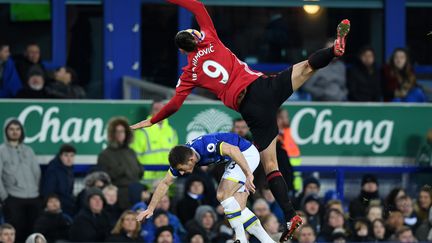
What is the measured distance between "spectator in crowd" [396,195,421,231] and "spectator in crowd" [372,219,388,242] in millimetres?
680

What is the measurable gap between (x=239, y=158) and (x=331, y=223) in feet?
16.7

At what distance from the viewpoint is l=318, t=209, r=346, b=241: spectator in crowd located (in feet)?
73.9

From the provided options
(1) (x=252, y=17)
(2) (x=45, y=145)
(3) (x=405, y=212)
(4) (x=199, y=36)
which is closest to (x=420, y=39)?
(1) (x=252, y=17)

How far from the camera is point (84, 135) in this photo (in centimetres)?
2459

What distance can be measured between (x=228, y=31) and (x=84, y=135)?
3544 millimetres

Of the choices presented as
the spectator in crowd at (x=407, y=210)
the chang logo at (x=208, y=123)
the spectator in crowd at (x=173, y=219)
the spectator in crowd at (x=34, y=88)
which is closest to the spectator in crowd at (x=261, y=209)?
the spectator in crowd at (x=173, y=219)

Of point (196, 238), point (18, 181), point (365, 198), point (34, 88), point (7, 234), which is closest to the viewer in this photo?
point (7, 234)

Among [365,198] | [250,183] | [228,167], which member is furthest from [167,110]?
[365,198]

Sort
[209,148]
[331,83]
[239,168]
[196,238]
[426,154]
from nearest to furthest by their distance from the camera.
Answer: [209,148]
[239,168]
[196,238]
[426,154]
[331,83]

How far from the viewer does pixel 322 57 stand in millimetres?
17938

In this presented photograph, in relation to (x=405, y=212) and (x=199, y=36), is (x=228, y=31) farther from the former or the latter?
(x=199, y=36)

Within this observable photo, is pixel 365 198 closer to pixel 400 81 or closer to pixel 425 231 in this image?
pixel 425 231

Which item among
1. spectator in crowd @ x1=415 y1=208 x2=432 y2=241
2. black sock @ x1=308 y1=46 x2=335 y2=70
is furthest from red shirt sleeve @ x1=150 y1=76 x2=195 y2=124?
spectator in crowd @ x1=415 y1=208 x2=432 y2=241

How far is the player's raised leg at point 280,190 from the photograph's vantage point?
18156 millimetres
